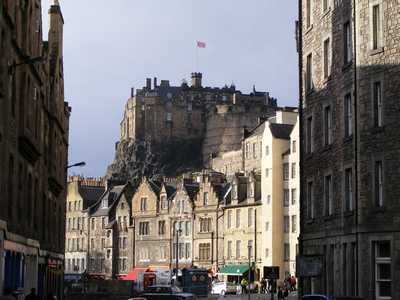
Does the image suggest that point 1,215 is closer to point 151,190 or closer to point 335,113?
point 335,113

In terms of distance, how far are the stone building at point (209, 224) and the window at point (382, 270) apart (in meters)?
74.0

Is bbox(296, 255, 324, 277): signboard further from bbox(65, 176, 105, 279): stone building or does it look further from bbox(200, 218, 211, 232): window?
bbox(65, 176, 105, 279): stone building

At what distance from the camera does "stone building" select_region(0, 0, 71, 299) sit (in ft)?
102

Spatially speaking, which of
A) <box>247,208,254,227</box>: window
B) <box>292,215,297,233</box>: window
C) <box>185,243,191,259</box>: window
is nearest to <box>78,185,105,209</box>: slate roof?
<box>185,243,191,259</box>: window

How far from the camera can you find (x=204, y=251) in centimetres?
11406

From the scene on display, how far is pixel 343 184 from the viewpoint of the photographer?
1572 inches

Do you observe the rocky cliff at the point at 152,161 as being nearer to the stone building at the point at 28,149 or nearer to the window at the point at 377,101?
the stone building at the point at 28,149

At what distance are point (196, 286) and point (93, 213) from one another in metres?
61.5

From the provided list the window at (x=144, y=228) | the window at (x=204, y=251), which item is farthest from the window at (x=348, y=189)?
the window at (x=144, y=228)

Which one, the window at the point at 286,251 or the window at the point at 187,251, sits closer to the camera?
the window at the point at 286,251

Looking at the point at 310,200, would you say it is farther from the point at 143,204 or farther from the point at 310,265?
the point at 143,204

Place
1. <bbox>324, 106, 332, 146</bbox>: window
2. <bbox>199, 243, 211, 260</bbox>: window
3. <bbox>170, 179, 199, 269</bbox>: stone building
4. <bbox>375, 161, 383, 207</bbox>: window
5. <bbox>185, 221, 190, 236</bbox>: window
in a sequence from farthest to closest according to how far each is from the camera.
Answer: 1. <bbox>185, 221, 190, 236</bbox>: window
2. <bbox>170, 179, 199, 269</bbox>: stone building
3. <bbox>199, 243, 211, 260</bbox>: window
4. <bbox>324, 106, 332, 146</bbox>: window
5. <bbox>375, 161, 383, 207</bbox>: window

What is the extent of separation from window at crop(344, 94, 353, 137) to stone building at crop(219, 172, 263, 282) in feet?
207

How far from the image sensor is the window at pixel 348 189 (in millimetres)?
39062
